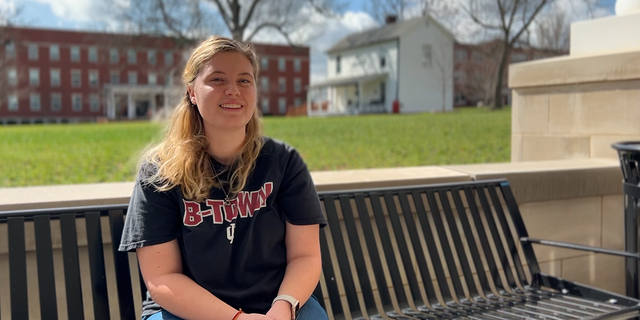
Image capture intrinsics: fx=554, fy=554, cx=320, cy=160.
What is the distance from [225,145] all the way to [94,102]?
65.8 metres

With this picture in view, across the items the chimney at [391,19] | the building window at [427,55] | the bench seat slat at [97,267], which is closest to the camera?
the bench seat slat at [97,267]

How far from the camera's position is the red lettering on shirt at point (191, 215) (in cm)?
217

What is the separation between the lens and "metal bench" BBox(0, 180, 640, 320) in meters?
2.34

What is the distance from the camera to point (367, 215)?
9.84 ft

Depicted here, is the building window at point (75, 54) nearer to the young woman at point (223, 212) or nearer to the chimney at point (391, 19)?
the chimney at point (391, 19)

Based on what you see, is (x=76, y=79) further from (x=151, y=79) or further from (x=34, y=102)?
(x=151, y=79)

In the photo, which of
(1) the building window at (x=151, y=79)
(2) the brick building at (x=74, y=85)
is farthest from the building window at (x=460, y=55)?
(1) the building window at (x=151, y=79)

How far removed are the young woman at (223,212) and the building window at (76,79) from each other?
6617 centimetres

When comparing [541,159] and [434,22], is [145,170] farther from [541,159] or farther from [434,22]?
[434,22]

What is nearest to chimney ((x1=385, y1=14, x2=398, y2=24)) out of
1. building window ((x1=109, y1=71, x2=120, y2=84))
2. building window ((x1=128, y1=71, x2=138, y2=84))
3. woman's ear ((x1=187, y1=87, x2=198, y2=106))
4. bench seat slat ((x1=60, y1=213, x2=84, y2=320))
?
building window ((x1=128, y1=71, x2=138, y2=84))

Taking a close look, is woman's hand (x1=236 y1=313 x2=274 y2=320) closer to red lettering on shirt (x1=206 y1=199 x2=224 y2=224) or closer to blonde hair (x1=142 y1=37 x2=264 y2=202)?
red lettering on shirt (x1=206 y1=199 x2=224 y2=224)

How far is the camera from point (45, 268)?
232 cm

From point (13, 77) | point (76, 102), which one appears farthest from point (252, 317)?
point (76, 102)

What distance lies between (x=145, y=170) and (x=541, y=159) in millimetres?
3853
